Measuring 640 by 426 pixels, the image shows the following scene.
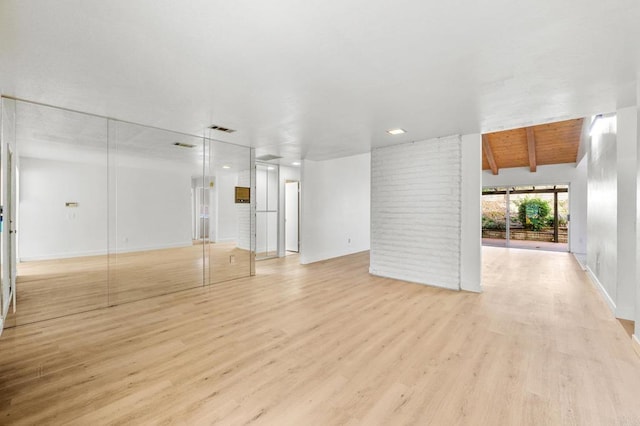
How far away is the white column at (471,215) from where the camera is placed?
186 inches

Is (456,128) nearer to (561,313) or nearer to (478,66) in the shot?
(478,66)

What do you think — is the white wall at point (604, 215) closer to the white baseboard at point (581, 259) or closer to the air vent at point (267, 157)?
the white baseboard at point (581, 259)

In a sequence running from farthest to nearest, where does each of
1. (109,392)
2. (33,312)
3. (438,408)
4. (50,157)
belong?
1. (50,157)
2. (33,312)
3. (109,392)
4. (438,408)

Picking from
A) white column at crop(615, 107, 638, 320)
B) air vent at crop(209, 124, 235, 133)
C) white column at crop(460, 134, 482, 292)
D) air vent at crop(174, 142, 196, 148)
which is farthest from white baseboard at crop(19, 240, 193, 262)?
white column at crop(615, 107, 638, 320)

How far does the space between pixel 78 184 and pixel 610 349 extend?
7.15 meters

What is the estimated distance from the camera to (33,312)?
12.1 feet

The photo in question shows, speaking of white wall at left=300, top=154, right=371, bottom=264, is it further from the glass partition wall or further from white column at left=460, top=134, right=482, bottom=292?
white column at left=460, top=134, right=482, bottom=292

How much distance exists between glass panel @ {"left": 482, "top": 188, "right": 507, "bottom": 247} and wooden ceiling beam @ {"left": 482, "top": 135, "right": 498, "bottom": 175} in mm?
1140

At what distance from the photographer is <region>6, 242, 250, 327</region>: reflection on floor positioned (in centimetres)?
396

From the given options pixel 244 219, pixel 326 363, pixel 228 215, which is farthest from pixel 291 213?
pixel 326 363

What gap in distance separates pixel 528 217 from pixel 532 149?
355 centimetres

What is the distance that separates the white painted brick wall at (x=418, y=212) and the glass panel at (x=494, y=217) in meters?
7.26

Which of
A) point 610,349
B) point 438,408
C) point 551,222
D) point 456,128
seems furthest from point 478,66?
point 551,222

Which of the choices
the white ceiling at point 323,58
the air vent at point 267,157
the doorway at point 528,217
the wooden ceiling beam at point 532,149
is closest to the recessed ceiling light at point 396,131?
the white ceiling at point 323,58
